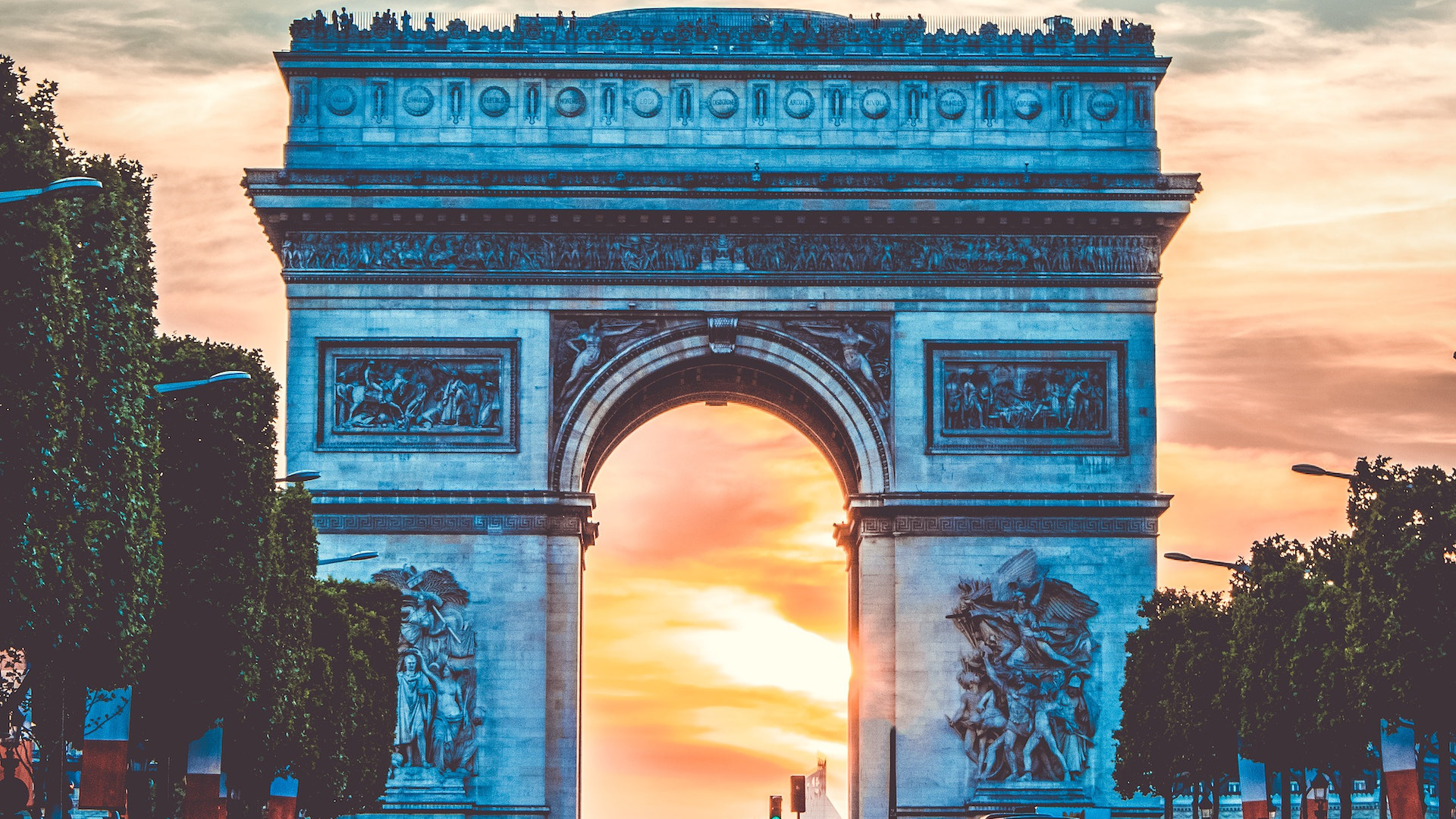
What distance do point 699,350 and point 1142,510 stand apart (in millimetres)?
11270

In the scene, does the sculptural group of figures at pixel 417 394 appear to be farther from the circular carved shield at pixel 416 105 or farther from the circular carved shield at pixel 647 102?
the circular carved shield at pixel 647 102

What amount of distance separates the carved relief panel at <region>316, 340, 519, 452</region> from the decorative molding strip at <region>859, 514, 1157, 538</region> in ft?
32.4

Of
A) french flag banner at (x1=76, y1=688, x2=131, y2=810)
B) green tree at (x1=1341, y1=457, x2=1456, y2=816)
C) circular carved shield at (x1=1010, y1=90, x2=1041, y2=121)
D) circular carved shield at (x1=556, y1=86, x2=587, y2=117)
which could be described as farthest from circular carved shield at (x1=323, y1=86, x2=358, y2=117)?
green tree at (x1=1341, y1=457, x2=1456, y2=816)

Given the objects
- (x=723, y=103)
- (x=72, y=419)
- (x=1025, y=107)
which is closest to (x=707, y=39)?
(x=723, y=103)

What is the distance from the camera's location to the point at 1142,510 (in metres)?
60.7

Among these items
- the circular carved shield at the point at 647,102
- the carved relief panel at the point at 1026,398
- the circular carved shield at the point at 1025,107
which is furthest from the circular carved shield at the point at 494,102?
the circular carved shield at the point at 1025,107

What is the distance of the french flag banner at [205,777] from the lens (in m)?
41.3

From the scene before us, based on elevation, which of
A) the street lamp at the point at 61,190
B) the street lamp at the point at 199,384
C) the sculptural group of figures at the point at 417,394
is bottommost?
the street lamp at the point at 199,384

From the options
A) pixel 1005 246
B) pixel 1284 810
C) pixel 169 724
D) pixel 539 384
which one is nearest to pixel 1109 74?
pixel 1005 246

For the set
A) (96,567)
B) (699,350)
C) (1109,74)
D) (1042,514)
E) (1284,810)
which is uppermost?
(1109,74)

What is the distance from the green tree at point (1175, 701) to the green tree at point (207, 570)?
20.2 metres

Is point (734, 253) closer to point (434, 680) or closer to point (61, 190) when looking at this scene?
point (434, 680)

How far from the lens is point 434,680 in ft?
195

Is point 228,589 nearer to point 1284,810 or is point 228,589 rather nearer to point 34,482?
point 34,482
